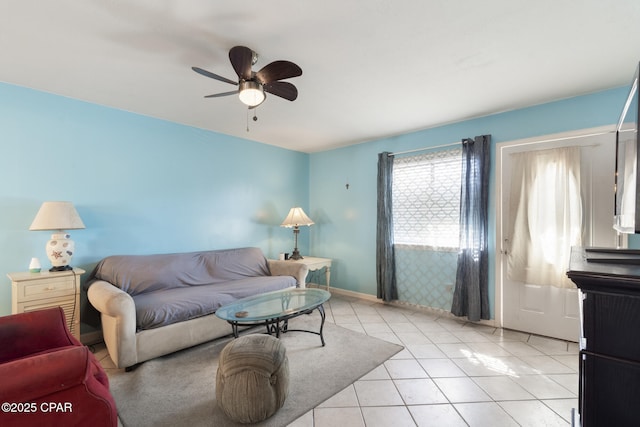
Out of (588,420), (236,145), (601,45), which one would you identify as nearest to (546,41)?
(601,45)

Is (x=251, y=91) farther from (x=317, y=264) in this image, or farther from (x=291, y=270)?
(x=317, y=264)

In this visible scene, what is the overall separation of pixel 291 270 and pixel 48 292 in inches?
93.1

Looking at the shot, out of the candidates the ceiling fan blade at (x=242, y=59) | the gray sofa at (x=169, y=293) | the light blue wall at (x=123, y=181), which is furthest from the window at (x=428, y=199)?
the ceiling fan blade at (x=242, y=59)

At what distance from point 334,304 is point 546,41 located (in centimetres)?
358

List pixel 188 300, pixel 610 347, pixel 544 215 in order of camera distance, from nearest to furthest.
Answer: pixel 610 347 → pixel 188 300 → pixel 544 215

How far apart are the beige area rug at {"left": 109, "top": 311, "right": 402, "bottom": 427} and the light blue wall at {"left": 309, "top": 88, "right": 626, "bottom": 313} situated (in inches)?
64.7

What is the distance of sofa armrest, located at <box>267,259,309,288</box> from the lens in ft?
12.0

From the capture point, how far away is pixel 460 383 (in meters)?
2.07

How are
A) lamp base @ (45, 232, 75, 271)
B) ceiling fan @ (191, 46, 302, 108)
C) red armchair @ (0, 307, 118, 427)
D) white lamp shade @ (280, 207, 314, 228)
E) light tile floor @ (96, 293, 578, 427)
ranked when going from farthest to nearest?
white lamp shade @ (280, 207, 314, 228), lamp base @ (45, 232, 75, 271), ceiling fan @ (191, 46, 302, 108), light tile floor @ (96, 293, 578, 427), red armchair @ (0, 307, 118, 427)

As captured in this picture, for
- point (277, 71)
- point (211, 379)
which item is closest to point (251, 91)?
point (277, 71)

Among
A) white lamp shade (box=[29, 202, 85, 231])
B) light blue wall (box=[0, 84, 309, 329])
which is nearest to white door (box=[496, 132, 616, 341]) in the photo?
light blue wall (box=[0, 84, 309, 329])

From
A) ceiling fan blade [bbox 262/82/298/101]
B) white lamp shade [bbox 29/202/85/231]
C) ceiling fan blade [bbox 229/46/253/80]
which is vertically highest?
ceiling fan blade [bbox 229/46/253/80]

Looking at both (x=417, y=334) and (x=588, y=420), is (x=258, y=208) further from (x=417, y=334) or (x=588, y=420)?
(x=588, y=420)

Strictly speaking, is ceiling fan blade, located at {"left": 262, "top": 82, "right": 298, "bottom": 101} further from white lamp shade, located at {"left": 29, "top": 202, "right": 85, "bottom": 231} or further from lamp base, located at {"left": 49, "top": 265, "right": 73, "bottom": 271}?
lamp base, located at {"left": 49, "top": 265, "right": 73, "bottom": 271}
